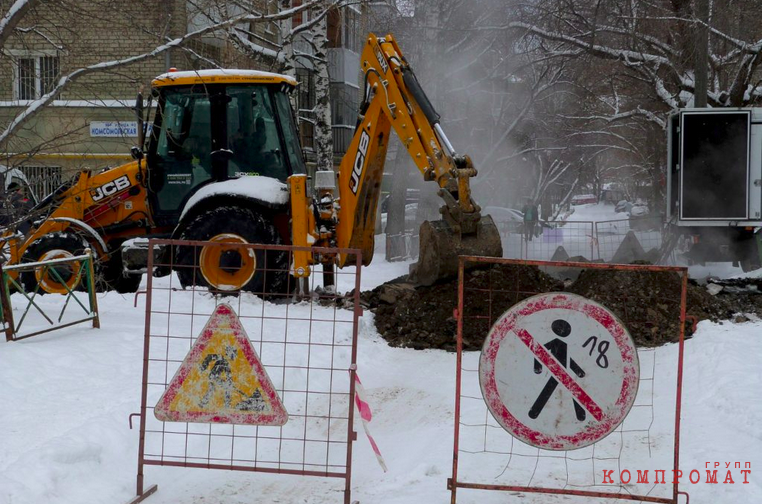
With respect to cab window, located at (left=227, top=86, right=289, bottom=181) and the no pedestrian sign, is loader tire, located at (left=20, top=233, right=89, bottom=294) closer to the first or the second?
cab window, located at (left=227, top=86, right=289, bottom=181)

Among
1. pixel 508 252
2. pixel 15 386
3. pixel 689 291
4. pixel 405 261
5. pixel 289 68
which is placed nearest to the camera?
pixel 15 386

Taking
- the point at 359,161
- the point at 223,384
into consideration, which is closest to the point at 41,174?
the point at 359,161

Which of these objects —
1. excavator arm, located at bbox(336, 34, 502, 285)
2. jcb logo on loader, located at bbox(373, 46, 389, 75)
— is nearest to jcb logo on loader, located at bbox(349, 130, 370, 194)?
excavator arm, located at bbox(336, 34, 502, 285)

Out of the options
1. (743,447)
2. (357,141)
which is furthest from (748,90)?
(743,447)

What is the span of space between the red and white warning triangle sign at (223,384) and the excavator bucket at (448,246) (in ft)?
19.0

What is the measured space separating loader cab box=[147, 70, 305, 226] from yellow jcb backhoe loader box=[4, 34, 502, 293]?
14 mm

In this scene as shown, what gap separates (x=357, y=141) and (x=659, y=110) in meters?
16.3

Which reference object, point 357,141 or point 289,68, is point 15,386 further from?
point 289,68

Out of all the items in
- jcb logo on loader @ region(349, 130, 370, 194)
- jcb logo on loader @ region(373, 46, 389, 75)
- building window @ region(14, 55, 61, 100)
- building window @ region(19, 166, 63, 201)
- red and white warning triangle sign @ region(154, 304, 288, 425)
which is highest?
jcb logo on loader @ region(373, 46, 389, 75)

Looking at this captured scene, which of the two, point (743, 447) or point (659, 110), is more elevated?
point (659, 110)

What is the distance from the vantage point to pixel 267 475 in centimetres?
606

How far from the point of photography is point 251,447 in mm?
6559

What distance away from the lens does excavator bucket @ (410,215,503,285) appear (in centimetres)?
1109

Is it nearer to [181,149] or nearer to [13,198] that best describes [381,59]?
[181,149]
